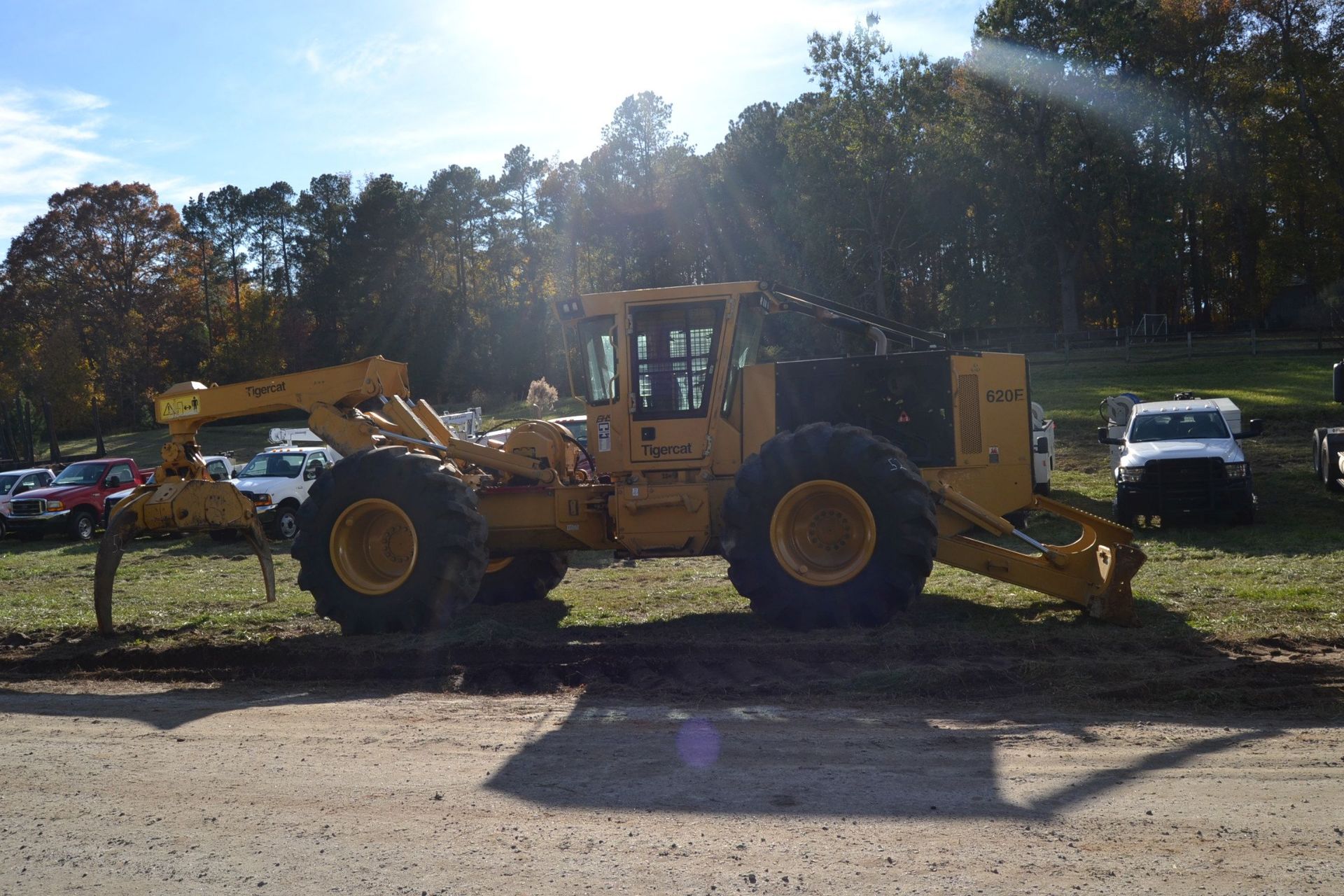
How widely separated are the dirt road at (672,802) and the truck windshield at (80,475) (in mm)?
21280

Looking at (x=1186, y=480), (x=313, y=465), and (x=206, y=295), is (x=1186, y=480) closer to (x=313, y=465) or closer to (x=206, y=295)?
(x=313, y=465)

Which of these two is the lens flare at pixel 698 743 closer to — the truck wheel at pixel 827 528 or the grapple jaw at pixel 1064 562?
the truck wheel at pixel 827 528

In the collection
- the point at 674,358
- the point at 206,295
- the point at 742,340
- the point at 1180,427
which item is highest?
the point at 206,295

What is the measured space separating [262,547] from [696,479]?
4.50m

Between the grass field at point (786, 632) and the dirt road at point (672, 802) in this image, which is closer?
the dirt road at point (672, 802)

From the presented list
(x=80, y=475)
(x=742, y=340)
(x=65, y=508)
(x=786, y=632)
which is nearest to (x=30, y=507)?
(x=65, y=508)

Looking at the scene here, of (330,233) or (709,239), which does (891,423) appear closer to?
(709,239)

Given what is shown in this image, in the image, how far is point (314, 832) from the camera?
5.25m

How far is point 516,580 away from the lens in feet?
40.7

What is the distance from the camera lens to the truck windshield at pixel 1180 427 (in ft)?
59.6

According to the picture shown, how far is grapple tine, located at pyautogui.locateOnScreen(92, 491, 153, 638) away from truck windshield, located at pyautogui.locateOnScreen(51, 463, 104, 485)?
17.7 metres

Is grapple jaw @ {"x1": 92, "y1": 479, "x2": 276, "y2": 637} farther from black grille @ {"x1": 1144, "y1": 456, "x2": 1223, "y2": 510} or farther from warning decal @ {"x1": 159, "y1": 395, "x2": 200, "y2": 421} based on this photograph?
black grille @ {"x1": 1144, "y1": 456, "x2": 1223, "y2": 510}

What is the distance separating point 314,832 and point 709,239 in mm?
50037

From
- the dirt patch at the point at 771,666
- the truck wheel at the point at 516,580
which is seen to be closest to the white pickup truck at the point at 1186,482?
the dirt patch at the point at 771,666
